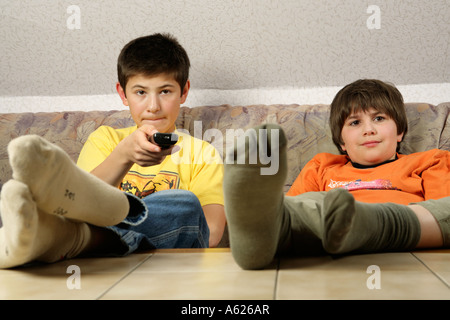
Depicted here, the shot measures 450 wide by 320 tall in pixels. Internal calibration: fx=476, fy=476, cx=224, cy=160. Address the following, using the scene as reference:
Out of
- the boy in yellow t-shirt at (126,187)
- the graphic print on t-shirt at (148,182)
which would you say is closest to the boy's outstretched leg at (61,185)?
the boy in yellow t-shirt at (126,187)

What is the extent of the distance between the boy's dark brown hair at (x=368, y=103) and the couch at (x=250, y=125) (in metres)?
0.11

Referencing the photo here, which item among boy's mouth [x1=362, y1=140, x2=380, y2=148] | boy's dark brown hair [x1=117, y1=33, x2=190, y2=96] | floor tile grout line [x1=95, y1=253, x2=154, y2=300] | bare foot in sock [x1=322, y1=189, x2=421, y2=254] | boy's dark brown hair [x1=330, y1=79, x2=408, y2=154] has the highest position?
boy's dark brown hair [x1=117, y1=33, x2=190, y2=96]

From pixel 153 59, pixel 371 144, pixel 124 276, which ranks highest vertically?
pixel 153 59

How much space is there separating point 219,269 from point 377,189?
0.63 m

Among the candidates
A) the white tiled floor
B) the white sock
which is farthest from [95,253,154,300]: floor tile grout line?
the white sock

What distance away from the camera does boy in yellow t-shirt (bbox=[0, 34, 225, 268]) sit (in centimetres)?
67

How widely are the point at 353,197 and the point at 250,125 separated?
947 mm

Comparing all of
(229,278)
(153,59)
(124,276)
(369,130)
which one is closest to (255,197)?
(229,278)

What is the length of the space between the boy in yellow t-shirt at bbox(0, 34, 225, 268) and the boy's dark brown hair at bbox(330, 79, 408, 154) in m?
0.39

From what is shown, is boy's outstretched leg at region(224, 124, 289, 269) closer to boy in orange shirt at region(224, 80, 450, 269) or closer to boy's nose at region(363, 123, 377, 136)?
boy in orange shirt at region(224, 80, 450, 269)

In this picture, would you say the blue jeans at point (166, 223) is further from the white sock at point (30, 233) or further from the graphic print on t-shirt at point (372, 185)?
the graphic print on t-shirt at point (372, 185)

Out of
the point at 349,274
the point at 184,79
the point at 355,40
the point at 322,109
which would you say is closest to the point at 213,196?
the point at 184,79

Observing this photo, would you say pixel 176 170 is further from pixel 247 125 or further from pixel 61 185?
pixel 61 185

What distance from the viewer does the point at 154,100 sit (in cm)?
144
